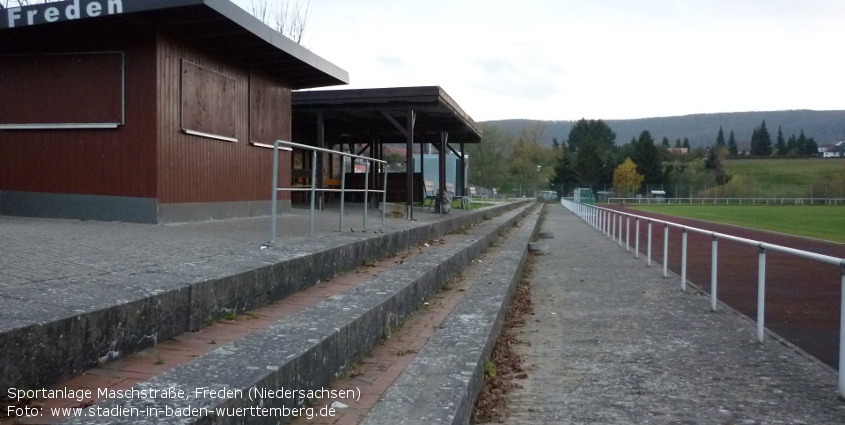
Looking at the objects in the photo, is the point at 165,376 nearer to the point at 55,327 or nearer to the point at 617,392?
the point at 55,327

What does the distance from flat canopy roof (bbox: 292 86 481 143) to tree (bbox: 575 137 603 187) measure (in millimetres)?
76449

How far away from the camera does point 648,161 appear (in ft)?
307

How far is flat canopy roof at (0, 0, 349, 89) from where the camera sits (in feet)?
25.7

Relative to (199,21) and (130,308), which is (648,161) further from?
(130,308)

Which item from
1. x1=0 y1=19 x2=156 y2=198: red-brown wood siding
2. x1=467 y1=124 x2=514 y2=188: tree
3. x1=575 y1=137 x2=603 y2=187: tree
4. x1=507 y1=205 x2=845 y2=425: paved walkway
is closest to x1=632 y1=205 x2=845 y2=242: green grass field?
x1=507 y1=205 x2=845 y2=425: paved walkway

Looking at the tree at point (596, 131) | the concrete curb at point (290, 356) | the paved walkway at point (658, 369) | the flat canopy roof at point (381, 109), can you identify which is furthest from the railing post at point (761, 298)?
the tree at point (596, 131)

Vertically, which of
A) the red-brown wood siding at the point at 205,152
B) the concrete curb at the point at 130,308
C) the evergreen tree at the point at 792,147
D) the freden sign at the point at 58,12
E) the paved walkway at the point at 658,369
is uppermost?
the evergreen tree at the point at 792,147

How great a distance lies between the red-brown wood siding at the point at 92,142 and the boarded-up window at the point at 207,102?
60cm

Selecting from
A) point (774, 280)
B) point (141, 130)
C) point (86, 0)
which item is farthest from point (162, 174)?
point (774, 280)

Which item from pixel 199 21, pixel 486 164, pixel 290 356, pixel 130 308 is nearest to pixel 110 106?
pixel 199 21

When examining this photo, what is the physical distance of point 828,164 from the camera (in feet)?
355

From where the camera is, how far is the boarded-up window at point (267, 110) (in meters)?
11.1

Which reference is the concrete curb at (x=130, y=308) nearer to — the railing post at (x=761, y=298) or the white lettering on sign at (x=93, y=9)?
the railing post at (x=761, y=298)

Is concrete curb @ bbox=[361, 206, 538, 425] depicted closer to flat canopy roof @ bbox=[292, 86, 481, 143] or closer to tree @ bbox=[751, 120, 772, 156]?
flat canopy roof @ bbox=[292, 86, 481, 143]
